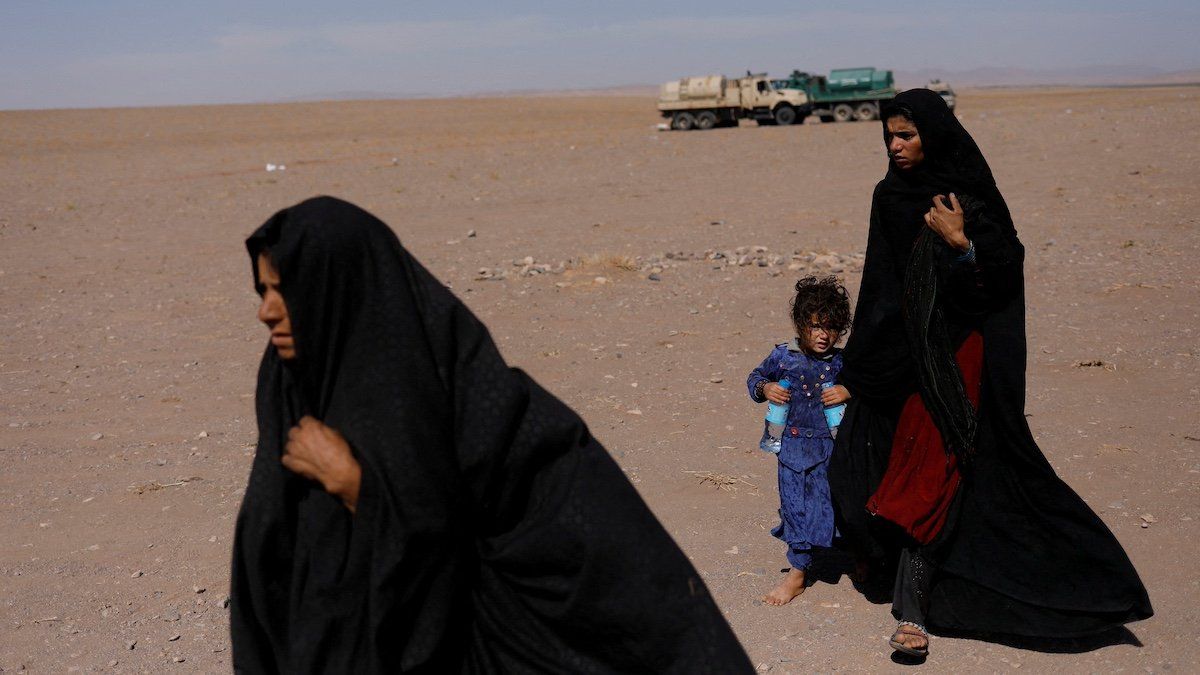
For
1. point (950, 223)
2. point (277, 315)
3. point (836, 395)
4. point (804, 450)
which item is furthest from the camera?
point (804, 450)

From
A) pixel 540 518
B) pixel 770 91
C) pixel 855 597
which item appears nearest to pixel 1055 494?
pixel 855 597

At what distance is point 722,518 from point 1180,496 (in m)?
2.12

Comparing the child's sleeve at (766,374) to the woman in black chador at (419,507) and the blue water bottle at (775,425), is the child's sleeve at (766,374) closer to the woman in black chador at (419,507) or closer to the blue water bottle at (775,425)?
the blue water bottle at (775,425)

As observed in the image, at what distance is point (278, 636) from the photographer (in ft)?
8.16

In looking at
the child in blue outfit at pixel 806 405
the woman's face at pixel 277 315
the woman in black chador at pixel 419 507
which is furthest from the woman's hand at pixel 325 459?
the child in blue outfit at pixel 806 405

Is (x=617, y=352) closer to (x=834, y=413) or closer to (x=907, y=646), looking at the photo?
(x=834, y=413)

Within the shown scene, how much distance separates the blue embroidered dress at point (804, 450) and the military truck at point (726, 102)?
30.6 m

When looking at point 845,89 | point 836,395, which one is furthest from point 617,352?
point 845,89

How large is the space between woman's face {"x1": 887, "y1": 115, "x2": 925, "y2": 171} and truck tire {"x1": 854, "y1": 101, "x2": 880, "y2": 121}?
3162cm

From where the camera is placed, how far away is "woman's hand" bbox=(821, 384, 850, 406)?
442cm

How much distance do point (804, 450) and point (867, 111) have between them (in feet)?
104

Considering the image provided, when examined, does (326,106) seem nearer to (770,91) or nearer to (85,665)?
(770,91)

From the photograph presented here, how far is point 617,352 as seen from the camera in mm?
8523

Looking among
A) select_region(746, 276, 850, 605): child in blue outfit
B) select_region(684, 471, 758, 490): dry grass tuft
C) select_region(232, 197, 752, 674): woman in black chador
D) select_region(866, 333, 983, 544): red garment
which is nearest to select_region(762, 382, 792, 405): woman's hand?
select_region(746, 276, 850, 605): child in blue outfit
